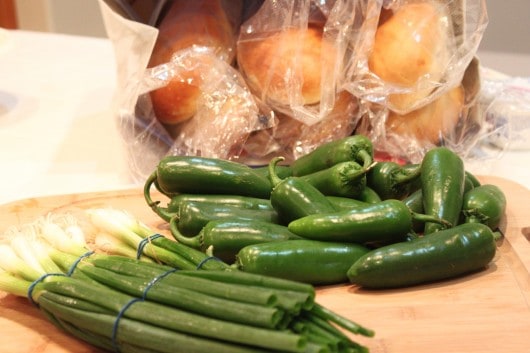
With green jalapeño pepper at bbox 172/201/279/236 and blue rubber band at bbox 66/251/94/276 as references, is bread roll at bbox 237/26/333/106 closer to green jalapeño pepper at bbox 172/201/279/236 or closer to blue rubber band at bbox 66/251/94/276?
green jalapeño pepper at bbox 172/201/279/236

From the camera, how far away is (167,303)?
94 centimetres

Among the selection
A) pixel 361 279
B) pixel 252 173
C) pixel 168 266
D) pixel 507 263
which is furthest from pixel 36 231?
pixel 507 263

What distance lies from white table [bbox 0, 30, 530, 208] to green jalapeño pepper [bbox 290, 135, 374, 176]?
43 centimetres

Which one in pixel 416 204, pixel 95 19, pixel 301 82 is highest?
pixel 301 82

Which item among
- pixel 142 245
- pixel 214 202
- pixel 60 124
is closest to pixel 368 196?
pixel 214 202

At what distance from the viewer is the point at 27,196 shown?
61.9 inches

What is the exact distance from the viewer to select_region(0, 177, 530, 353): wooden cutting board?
998 millimetres

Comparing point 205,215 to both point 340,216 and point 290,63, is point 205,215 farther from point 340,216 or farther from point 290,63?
point 290,63

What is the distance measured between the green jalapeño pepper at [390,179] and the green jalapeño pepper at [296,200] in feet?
0.51

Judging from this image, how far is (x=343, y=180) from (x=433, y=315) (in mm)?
339

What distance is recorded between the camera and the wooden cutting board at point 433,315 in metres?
1.00

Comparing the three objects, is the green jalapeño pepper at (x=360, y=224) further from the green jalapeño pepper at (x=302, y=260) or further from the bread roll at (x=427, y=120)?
the bread roll at (x=427, y=120)

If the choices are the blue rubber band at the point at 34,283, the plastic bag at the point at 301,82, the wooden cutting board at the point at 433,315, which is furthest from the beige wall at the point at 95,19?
the blue rubber band at the point at 34,283

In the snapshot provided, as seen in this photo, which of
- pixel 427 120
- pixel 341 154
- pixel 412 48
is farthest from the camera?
pixel 427 120
